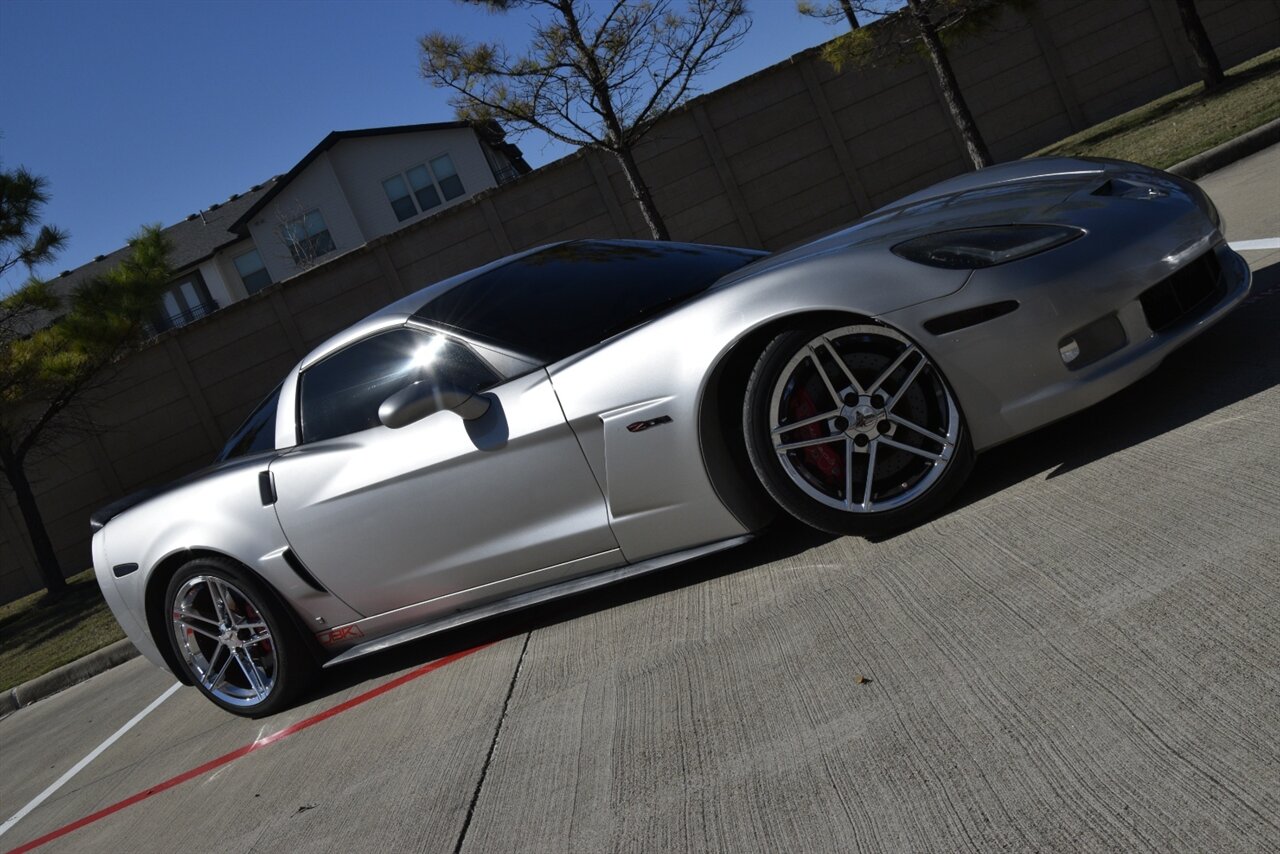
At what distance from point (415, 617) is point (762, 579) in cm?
145

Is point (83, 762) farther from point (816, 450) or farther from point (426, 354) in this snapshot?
point (816, 450)

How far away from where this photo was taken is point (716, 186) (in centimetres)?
1792

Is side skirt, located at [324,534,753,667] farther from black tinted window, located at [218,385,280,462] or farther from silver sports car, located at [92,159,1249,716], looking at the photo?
black tinted window, located at [218,385,280,462]

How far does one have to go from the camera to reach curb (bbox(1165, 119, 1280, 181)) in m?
9.15

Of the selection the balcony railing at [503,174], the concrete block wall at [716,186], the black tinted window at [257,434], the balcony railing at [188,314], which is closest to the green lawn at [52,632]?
the concrete block wall at [716,186]

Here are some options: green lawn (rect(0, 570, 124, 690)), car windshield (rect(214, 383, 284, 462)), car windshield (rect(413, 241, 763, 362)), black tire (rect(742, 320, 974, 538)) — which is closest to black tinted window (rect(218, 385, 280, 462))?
car windshield (rect(214, 383, 284, 462))

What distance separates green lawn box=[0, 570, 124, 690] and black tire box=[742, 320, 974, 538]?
7.07 meters

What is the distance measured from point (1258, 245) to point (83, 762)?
6.28 meters

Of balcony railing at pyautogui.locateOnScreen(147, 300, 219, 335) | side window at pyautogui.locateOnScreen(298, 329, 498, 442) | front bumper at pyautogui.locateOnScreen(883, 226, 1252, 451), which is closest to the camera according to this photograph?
front bumper at pyautogui.locateOnScreen(883, 226, 1252, 451)

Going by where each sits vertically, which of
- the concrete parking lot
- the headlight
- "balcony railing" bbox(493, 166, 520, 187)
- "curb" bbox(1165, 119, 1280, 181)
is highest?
"balcony railing" bbox(493, 166, 520, 187)

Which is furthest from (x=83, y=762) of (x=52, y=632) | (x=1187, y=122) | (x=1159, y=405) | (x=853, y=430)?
(x=1187, y=122)

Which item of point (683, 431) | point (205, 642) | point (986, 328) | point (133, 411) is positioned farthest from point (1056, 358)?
point (133, 411)

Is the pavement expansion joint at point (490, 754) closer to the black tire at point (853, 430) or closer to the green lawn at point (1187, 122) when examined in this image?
the black tire at point (853, 430)

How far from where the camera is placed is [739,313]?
148 inches
